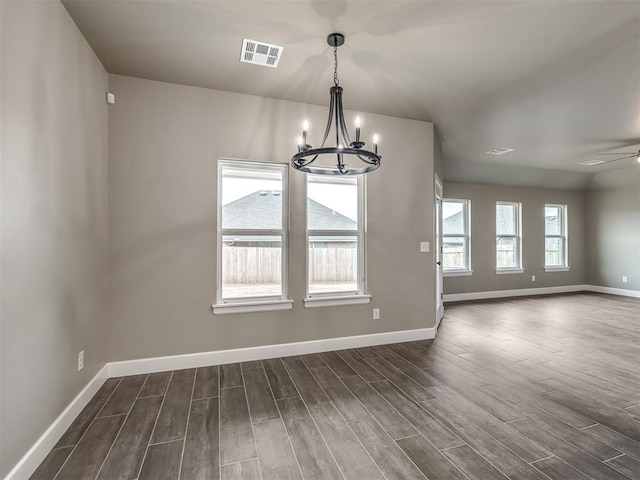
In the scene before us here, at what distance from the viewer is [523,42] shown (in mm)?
2492

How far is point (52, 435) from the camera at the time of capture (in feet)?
6.49

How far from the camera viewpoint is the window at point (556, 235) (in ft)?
26.8

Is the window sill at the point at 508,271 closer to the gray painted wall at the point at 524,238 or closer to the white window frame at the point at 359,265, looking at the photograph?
the gray painted wall at the point at 524,238

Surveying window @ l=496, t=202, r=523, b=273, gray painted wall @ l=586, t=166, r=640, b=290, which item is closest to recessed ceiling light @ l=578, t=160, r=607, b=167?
gray painted wall @ l=586, t=166, r=640, b=290

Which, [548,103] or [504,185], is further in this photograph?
[504,185]

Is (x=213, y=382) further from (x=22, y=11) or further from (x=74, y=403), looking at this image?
(x=22, y=11)

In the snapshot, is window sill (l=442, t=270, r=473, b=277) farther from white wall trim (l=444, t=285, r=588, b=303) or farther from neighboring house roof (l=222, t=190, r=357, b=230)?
neighboring house roof (l=222, t=190, r=357, b=230)

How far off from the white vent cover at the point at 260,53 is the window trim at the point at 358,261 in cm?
122

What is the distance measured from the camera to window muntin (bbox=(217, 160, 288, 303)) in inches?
134

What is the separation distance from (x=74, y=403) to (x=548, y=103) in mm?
5288

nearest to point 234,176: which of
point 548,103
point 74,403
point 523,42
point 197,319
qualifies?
point 197,319

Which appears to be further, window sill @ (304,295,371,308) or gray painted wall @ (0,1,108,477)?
window sill @ (304,295,371,308)

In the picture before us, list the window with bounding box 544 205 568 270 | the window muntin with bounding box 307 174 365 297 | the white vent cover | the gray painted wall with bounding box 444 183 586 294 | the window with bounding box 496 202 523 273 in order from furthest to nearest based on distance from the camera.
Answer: the window with bounding box 544 205 568 270 → the window with bounding box 496 202 523 273 → the gray painted wall with bounding box 444 183 586 294 → the window muntin with bounding box 307 174 365 297 → the white vent cover

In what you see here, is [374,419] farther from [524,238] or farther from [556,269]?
[556,269]
